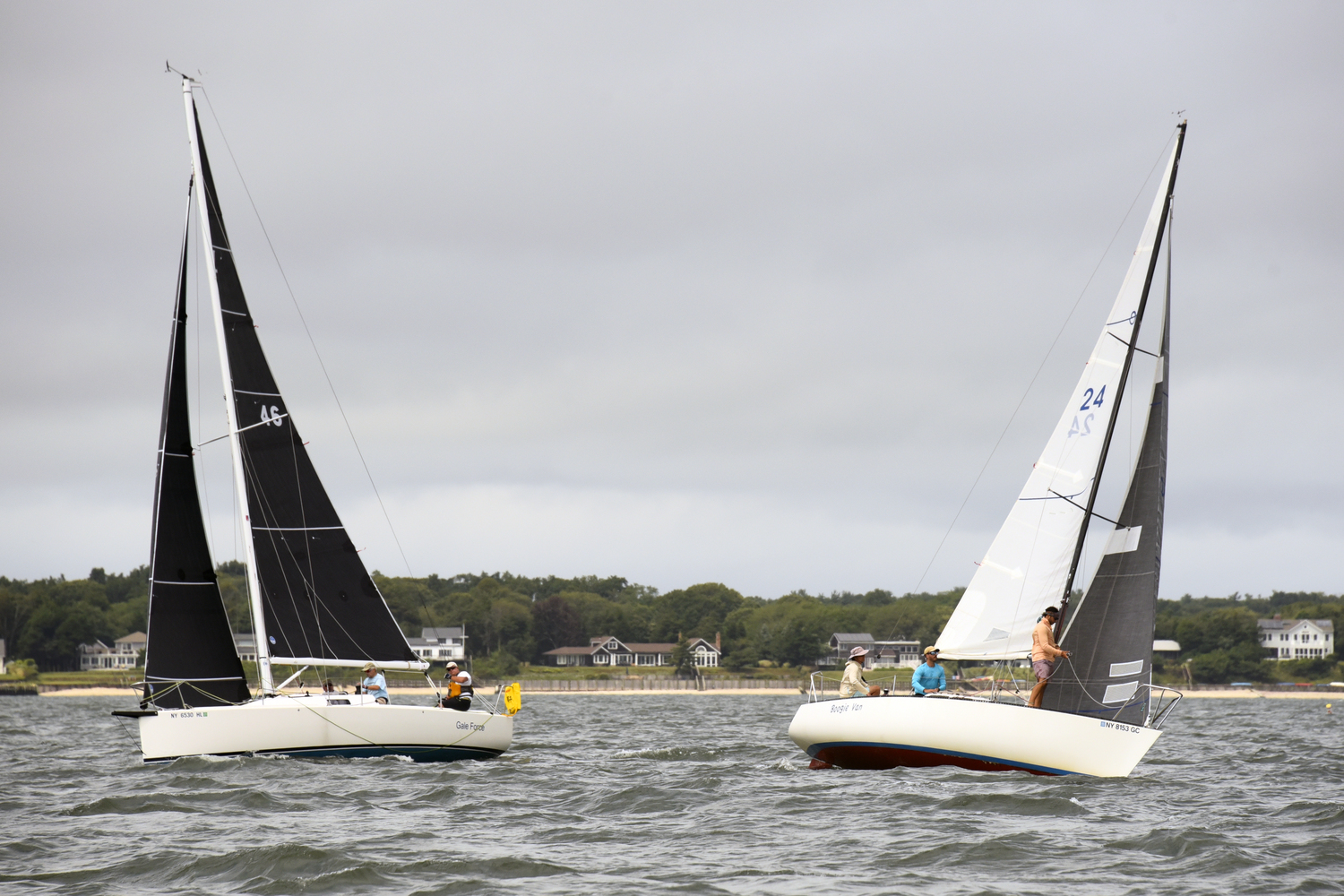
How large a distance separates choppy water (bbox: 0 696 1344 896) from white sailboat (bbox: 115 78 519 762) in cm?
54

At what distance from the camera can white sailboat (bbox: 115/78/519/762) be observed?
1958 cm

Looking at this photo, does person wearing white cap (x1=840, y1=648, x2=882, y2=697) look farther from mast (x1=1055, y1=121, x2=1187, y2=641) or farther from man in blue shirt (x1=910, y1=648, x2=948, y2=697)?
mast (x1=1055, y1=121, x2=1187, y2=641)

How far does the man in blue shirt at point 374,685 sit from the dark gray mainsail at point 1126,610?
10.1 meters

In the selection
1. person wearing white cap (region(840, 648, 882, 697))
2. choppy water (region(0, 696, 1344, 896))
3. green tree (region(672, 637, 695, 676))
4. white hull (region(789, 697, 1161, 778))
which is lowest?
green tree (region(672, 637, 695, 676))

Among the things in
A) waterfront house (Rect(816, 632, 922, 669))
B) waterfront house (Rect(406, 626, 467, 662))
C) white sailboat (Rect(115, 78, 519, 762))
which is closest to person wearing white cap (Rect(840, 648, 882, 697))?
white sailboat (Rect(115, 78, 519, 762))

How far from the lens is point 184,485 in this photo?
66.9 feet

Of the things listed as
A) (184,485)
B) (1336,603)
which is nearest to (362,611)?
(184,485)

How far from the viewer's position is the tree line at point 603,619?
113 metres

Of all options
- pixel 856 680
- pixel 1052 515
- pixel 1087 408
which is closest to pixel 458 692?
pixel 856 680

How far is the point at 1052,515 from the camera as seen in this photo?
17594mm

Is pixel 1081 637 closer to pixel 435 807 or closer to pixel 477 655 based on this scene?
pixel 435 807

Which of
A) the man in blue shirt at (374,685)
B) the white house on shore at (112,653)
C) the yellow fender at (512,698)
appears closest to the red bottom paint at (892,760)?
the yellow fender at (512,698)

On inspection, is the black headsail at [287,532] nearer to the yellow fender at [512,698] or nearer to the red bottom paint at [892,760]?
the yellow fender at [512,698]

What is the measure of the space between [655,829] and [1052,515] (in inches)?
272
